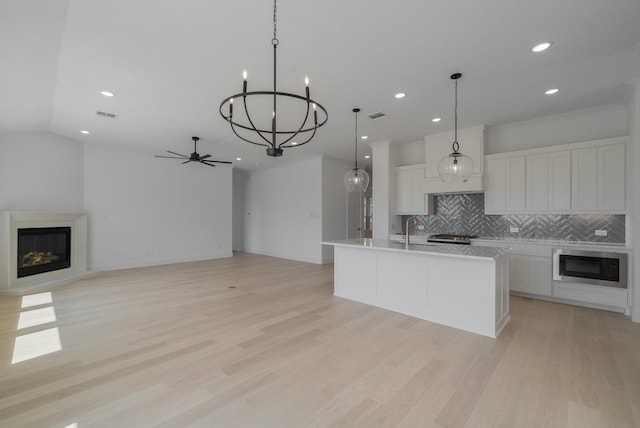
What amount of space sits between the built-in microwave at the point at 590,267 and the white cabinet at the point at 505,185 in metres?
0.94

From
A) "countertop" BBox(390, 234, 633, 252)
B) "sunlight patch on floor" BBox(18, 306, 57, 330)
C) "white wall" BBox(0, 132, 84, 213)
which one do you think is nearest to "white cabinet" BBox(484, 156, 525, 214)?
"countertop" BBox(390, 234, 633, 252)

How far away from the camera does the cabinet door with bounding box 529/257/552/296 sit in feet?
13.5

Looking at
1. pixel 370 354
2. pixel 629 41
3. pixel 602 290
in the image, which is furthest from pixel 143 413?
pixel 602 290

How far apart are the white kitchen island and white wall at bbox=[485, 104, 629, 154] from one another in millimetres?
2520

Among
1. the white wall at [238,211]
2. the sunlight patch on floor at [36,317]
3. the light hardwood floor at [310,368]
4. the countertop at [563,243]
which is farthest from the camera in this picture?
the white wall at [238,211]

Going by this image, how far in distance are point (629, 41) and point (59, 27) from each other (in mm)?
5008

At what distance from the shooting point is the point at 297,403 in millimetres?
1927

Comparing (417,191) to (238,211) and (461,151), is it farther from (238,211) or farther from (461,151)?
(238,211)

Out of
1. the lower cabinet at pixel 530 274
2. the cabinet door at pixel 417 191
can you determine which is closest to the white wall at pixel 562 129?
the cabinet door at pixel 417 191

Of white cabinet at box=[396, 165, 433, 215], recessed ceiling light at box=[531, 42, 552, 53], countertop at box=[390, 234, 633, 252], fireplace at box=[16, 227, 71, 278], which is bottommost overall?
fireplace at box=[16, 227, 71, 278]

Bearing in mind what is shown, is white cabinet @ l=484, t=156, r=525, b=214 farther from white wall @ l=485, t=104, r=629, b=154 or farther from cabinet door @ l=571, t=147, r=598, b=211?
cabinet door @ l=571, t=147, r=598, b=211

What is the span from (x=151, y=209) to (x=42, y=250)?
7.22 ft

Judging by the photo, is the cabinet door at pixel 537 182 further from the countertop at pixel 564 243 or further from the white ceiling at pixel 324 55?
the white ceiling at pixel 324 55

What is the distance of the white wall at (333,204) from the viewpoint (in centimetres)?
746
